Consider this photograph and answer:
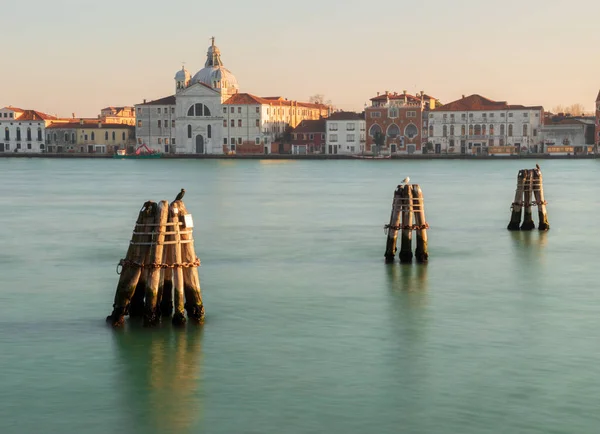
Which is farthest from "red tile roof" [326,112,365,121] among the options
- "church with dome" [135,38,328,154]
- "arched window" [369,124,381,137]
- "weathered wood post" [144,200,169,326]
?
"weathered wood post" [144,200,169,326]

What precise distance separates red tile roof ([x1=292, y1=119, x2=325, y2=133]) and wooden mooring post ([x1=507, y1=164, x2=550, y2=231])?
354 ft

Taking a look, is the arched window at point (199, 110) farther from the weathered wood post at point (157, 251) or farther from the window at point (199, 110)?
the weathered wood post at point (157, 251)

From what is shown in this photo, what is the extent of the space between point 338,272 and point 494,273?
3.34 metres

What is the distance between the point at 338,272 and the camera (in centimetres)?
2284

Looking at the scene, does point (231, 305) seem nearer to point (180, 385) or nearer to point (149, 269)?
point (149, 269)

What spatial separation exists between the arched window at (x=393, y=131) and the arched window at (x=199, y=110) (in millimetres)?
23939

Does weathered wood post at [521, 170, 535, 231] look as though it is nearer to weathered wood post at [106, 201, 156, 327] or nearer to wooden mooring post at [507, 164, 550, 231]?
wooden mooring post at [507, 164, 550, 231]

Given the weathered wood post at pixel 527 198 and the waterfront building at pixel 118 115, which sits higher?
the waterfront building at pixel 118 115

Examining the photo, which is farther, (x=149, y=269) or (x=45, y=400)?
(x=149, y=269)

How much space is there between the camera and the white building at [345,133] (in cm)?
13450


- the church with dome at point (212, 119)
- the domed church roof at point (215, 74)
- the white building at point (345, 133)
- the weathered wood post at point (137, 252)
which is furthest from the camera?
the domed church roof at point (215, 74)

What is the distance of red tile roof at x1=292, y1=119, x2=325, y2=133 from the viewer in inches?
5497

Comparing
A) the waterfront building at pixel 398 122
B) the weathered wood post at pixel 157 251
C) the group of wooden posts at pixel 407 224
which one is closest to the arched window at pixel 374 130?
the waterfront building at pixel 398 122

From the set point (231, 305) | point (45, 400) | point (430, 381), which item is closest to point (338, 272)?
point (231, 305)
